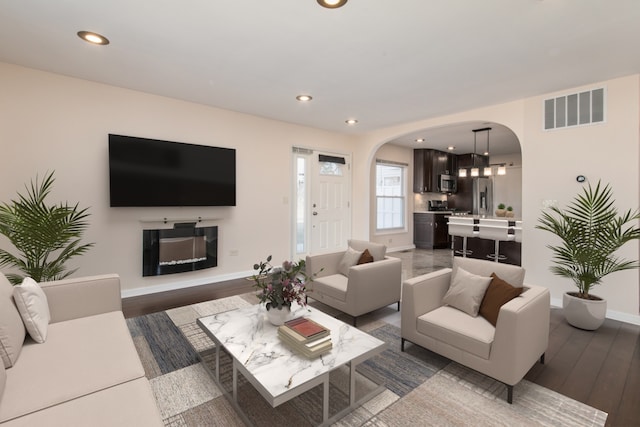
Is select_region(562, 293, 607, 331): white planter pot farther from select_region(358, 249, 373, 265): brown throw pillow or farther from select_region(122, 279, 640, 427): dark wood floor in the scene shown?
select_region(358, 249, 373, 265): brown throw pillow

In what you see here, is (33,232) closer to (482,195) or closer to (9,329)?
(9,329)

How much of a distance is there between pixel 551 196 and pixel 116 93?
5.50 metres

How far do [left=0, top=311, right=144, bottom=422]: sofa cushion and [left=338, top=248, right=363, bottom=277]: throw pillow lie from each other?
2.19 metres

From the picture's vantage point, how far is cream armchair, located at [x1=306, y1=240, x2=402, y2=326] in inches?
113

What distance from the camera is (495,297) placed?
7.04 feet

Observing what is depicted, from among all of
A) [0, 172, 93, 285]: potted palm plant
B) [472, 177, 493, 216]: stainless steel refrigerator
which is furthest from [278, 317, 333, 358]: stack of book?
[472, 177, 493, 216]: stainless steel refrigerator

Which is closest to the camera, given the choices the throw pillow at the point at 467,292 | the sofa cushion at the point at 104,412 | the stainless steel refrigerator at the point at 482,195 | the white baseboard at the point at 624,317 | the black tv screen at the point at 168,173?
the sofa cushion at the point at 104,412

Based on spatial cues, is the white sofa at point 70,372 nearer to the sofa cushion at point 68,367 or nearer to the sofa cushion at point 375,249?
the sofa cushion at point 68,367

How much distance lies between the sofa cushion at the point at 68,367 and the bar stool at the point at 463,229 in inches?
207

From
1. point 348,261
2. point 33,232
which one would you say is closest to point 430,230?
point 348,261

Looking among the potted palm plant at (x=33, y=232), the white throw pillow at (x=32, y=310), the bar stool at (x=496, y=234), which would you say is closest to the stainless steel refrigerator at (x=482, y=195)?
the bar stool at (x=496, y=234)

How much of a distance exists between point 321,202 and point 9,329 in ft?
15.2

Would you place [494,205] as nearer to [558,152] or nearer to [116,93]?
[558,152]

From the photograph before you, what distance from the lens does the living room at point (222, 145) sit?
3141 mm
